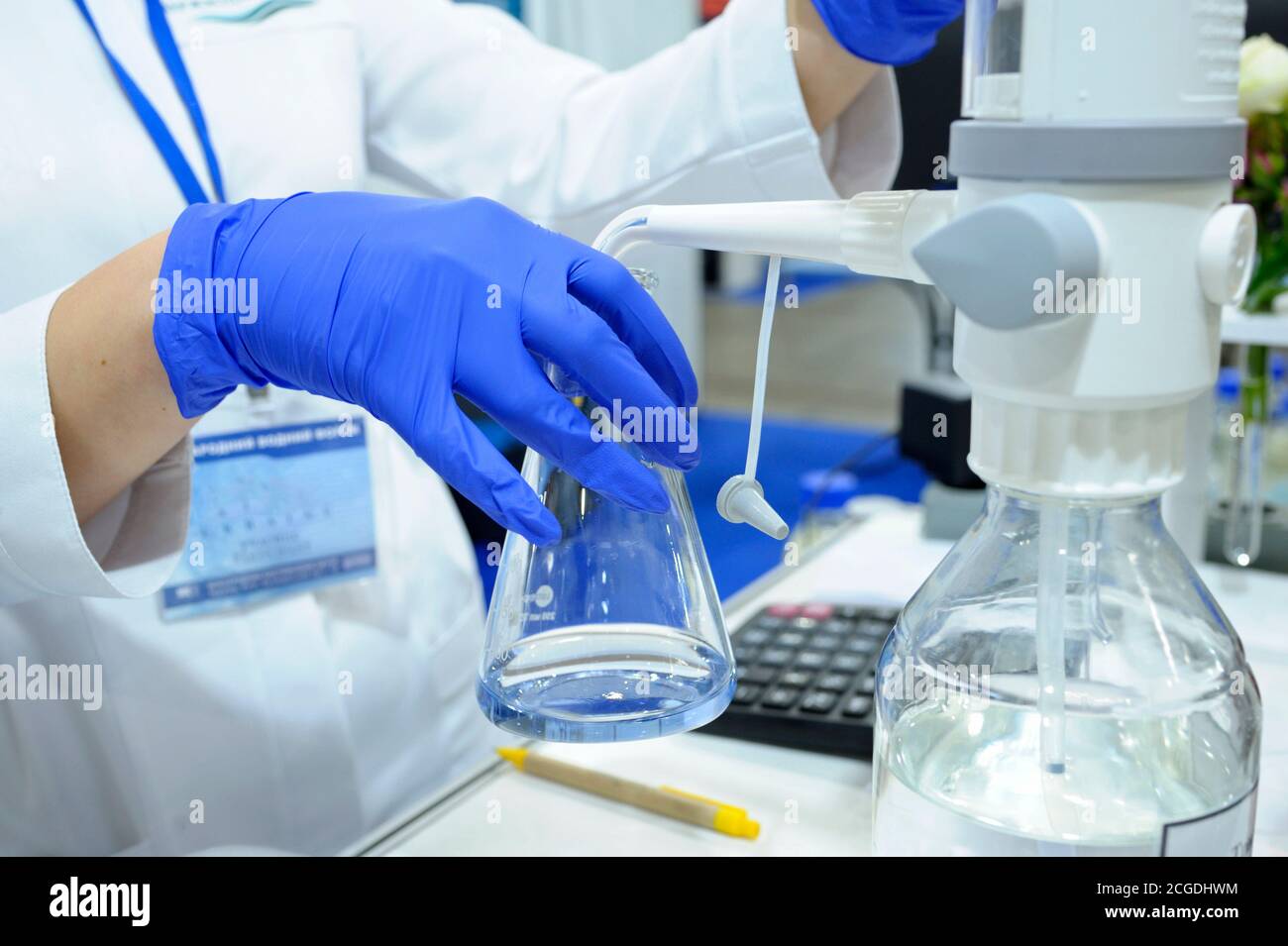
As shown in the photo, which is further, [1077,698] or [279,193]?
[279,193]

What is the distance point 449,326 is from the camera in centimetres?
57

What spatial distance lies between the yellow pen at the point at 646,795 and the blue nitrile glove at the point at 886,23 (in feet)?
1.85

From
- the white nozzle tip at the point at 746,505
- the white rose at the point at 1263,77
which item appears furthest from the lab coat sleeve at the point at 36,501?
the white rose at the point at 1263,77

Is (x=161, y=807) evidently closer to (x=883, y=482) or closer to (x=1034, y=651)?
(x=1034, y=651)

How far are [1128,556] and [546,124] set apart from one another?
0.77 m

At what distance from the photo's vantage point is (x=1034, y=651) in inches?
20.6

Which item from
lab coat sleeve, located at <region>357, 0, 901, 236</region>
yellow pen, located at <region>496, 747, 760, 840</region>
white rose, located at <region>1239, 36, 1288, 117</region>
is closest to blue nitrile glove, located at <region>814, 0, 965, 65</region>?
lab coat sleeve, located at <region>357, 0, 901, 236</region>

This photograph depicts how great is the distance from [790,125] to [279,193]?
453 mm

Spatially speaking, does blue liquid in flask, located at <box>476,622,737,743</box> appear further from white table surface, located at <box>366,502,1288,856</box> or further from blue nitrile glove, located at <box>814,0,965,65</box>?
blue nitrile glove, located at <box>814,0,965,65</box>

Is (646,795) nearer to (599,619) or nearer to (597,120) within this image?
(599,619)

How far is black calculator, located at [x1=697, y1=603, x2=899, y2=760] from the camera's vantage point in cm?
81

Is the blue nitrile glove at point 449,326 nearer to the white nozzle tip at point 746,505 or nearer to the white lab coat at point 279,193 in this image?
the white nozzle tip at point 746,505

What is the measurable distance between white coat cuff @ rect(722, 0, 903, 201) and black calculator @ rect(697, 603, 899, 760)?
364mm

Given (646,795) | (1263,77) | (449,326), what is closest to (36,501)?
(449,326)
